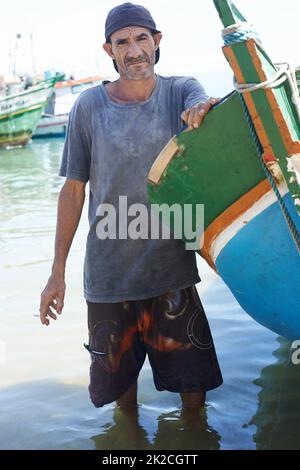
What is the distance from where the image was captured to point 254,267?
2910 mm

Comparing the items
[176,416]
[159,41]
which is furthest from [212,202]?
[176,416]

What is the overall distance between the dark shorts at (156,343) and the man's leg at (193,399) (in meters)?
0.09

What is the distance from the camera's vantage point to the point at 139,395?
3.93 m

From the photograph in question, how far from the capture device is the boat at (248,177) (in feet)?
8.25

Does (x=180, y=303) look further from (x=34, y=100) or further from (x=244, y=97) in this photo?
(x=34, y=100)

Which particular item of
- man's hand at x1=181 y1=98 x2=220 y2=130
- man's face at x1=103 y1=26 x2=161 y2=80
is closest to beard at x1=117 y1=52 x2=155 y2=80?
man's face at x1=103 y1=26 x2=161 y2=80

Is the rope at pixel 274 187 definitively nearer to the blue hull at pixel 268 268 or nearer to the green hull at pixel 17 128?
the blue hull at pixel 268 268

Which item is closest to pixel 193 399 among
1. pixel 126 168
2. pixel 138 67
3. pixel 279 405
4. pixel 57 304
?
pixel 279 405

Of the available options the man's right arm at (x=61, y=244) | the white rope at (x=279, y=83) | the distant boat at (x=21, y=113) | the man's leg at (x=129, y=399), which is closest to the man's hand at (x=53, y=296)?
the man's right arm at (x=61, y=244)

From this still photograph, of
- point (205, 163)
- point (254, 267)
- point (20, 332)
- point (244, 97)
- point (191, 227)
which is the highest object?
point (244, 97)

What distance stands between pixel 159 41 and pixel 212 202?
2.31 ft

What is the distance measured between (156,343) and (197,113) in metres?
1.02

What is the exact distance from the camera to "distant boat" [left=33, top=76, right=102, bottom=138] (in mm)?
31922

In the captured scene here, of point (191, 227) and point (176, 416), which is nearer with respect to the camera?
point (191, 227)
